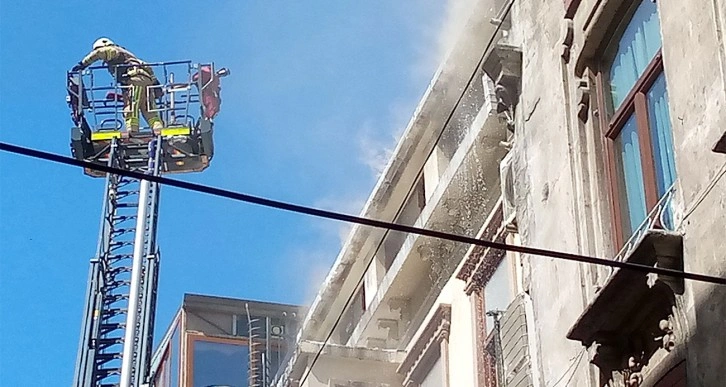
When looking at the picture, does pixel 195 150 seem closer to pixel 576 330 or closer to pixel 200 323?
pixel 200 323

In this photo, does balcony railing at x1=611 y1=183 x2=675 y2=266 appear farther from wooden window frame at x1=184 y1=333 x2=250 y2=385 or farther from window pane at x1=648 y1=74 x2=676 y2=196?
wooden window frame at x1=184 y1=333 x2=250 y2=385

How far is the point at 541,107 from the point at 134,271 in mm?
17290

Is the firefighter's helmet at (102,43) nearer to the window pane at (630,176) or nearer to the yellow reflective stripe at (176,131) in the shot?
the yellow reflective stripe at (176,131)

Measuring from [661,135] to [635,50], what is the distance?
1.04 m

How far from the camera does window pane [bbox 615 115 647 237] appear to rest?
1088 centimetres

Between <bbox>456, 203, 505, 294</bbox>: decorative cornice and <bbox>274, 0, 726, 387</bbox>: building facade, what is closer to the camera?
<bbox>274, 0, 726, 387</bbox>: building facade

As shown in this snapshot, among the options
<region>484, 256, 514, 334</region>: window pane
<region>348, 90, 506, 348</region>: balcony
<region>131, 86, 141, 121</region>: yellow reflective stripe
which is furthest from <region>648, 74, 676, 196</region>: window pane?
<region>131, 86, 141, 121</region>: yellow reflective stripe

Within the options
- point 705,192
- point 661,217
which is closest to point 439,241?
point 661,217

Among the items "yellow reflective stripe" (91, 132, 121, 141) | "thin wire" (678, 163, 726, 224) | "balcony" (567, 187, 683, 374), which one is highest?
"yellow reflective stripe" (91, 132, 121, 141)

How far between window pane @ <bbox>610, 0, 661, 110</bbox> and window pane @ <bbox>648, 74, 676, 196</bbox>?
310 millimetres

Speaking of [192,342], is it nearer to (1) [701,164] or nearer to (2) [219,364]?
(2) [219,364]

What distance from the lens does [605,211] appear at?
1133cm

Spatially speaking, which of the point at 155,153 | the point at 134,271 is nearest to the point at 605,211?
the point at 134,271

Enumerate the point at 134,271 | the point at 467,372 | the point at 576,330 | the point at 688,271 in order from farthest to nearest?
the point at 134,271
the point at 467,372
the point at 576,330
the point at 688,271
